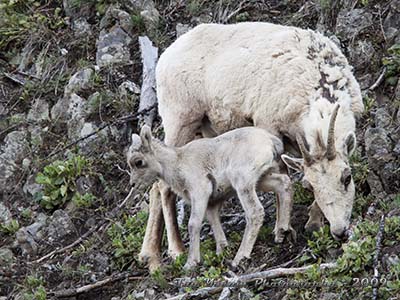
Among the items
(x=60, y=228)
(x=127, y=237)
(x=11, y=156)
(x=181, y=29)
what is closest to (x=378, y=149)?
(x=127, y=237)

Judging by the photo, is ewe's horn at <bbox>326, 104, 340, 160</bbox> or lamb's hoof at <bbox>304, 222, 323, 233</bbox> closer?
ewe's horn at <bbox>326, 104, 340, 160</bbox>

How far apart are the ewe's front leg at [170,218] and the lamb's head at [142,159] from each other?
521mm

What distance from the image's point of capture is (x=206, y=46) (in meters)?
10.2

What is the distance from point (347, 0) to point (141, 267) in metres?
5.00

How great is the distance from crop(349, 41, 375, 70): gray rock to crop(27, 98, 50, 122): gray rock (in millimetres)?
4302

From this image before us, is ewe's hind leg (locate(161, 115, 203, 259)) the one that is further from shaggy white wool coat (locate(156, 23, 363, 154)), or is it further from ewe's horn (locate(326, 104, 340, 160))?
ewe's horn (locate(326, 104, 340, 160))

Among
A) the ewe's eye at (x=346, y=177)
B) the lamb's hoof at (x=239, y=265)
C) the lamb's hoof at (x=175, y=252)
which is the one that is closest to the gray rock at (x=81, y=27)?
the lamb's hoof at (x=175, y=252)

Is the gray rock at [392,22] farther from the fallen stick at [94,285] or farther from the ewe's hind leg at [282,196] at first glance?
the fallen stick at [94,285]

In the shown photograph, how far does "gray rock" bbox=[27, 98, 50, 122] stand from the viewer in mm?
13648

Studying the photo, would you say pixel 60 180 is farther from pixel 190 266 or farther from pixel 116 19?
pixel 190 266

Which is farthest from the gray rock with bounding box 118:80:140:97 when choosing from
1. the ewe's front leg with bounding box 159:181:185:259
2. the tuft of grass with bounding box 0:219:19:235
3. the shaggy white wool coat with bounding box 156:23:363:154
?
the ewe's front leg with bounding box 159:181:185:259

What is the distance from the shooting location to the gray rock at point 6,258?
35.9 feet

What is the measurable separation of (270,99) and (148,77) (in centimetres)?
403

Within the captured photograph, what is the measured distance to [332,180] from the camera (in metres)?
8.30
